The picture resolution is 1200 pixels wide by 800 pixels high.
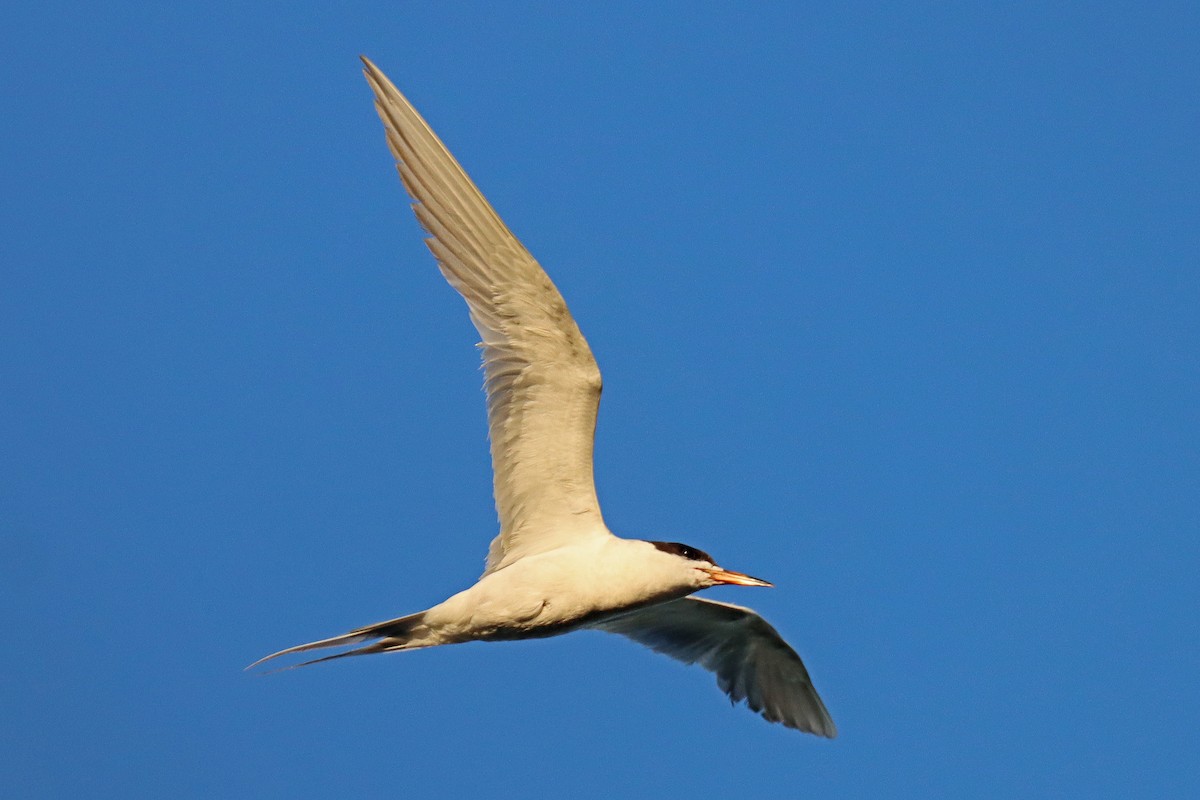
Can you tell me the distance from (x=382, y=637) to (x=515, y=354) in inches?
66.1

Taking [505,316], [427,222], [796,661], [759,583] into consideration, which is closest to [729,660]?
[796,661]

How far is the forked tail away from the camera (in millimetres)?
7367

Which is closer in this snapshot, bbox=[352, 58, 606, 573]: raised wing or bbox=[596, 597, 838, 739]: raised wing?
bbox=[352, 58, 606, 573]: raised wing

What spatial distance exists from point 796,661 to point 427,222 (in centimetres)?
405

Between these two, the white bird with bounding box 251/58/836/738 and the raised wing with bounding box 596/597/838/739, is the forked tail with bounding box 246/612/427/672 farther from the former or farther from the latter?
the raised wing with bounding box 596/597/838/739

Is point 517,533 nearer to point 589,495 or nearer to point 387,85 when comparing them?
point 589,495

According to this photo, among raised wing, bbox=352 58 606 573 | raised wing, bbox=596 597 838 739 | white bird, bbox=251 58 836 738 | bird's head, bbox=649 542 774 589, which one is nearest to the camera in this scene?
raised wing, bbox=352 58 606 573

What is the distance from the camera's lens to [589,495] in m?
7.98

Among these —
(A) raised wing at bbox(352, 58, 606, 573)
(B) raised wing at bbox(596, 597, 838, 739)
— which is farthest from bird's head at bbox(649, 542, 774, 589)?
(B) raised wing at bbox(596, 597, 838, 739)

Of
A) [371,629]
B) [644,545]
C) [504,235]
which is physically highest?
[504,235]

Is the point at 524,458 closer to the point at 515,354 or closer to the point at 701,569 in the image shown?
the point at 515,354

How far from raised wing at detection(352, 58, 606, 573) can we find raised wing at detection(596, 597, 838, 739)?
4.97ft

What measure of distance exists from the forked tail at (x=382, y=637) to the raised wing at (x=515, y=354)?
0.67 metres

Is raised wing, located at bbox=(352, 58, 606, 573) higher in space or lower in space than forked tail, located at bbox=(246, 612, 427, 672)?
higher
